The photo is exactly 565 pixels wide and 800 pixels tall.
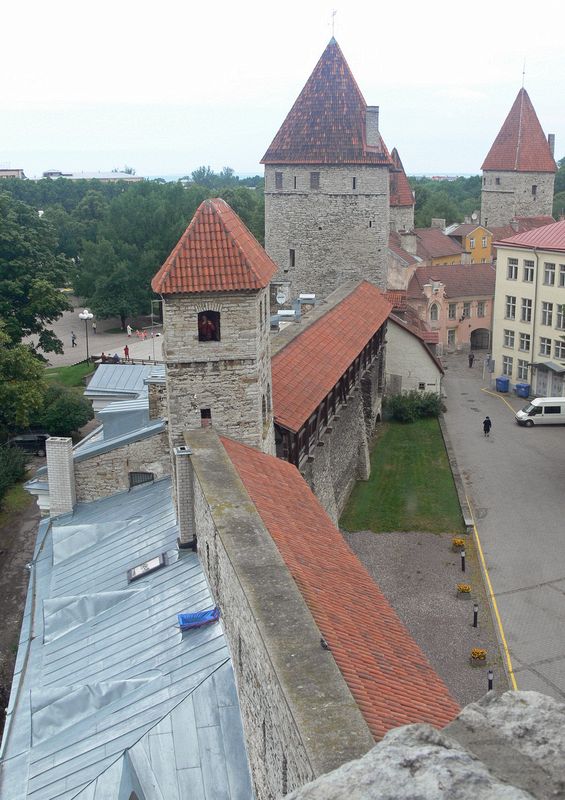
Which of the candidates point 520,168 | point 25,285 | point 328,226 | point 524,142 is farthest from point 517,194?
point 25,285

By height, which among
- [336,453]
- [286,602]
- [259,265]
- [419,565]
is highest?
[259,265]

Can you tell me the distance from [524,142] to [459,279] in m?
16.6

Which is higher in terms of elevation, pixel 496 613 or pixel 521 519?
pixel 521 519

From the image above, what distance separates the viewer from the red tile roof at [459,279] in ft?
153

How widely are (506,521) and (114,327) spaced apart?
1468 inches

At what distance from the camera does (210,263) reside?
1462 cm

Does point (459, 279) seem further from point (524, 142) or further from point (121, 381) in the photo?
point (121, 381)

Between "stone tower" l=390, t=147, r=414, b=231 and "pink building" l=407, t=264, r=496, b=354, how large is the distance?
6.66 metres

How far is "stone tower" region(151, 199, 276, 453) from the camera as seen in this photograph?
14.5 metres

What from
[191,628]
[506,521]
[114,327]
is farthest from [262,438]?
[114,327]

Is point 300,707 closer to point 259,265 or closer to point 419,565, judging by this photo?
point 259,265

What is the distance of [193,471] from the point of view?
13820 mm

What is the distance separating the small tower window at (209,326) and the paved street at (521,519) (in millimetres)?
8311

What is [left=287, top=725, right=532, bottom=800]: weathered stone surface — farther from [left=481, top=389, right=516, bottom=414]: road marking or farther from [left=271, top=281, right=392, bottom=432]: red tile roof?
[left=481, top=389, right=516, bottom=414]: road marking
